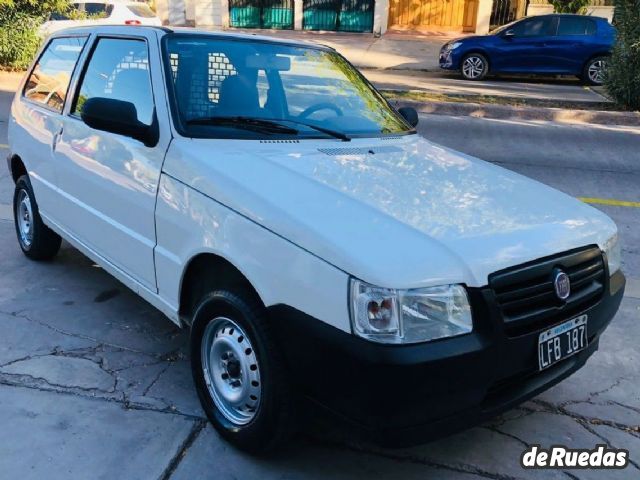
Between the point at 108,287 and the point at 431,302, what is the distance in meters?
3.03

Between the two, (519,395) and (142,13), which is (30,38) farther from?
(519,395)

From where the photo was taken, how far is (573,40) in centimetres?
1627

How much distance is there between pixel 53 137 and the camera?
4305mm

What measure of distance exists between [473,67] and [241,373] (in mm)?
15758

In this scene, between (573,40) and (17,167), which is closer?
(17,167)

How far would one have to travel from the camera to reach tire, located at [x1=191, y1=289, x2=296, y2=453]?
2578 mm

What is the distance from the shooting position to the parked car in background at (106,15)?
17.3 meters

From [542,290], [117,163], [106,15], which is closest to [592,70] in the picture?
[106,15]

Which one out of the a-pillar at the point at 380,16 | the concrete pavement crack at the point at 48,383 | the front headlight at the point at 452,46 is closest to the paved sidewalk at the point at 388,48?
the a-pillar at the point at 380,16

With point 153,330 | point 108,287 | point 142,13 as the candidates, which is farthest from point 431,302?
point 142,13

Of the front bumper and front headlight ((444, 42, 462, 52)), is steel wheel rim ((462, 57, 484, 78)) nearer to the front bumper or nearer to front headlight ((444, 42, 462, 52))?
front headlight ((444, 42, 462, 52))

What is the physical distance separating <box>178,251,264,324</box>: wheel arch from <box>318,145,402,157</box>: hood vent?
0.83 meters

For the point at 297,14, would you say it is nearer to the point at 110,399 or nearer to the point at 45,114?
the point at 45,114

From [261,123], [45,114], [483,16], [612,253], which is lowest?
[612,253]
